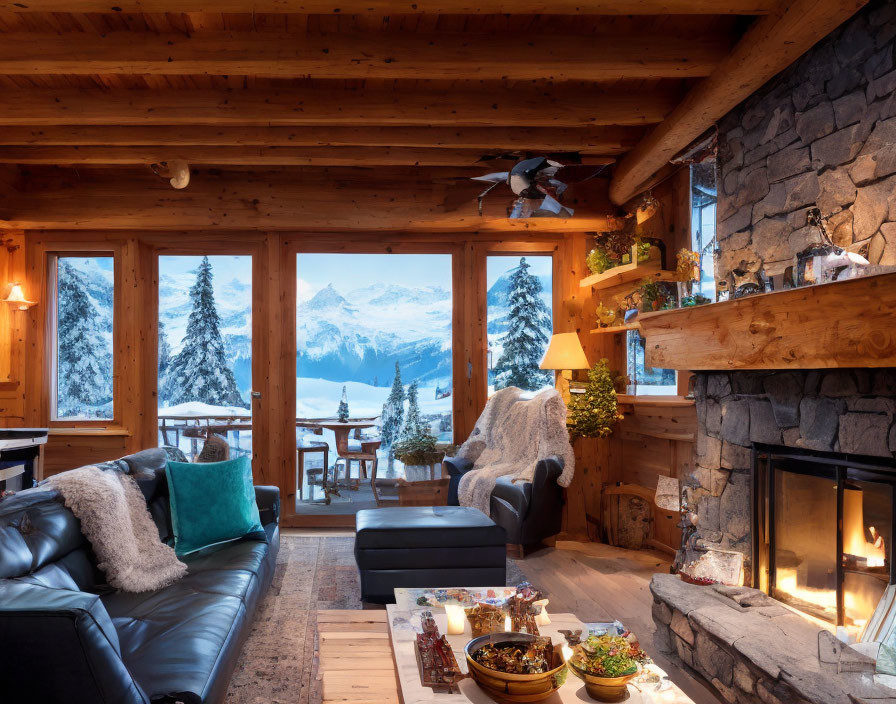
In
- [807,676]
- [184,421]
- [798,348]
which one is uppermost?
[798,348]

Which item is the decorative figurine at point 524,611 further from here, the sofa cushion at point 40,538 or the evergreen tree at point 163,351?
the evergreen tree at point 163,351

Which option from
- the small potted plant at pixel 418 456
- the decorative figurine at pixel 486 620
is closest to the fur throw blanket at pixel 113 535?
the decorative figurine at pixel 486 620

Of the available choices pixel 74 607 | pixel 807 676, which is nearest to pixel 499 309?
pixel 807 676

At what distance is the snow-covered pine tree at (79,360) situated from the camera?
5.71 m

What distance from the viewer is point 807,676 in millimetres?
2213

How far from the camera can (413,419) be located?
5.94m

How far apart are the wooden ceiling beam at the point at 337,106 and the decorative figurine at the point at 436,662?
287 centimetres

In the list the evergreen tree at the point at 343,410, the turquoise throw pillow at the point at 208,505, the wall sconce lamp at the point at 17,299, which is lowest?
the turquoise throw pillow at the point at 208,505

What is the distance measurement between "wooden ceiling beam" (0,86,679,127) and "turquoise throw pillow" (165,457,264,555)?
200 centimetres

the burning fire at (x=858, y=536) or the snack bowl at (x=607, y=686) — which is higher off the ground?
the burning fire at (x=858, y=536)

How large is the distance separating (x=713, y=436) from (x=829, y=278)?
1227 mm

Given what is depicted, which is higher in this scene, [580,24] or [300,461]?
[580,24]

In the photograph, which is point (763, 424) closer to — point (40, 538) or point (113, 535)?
point (113, 535)

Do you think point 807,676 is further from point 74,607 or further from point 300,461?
point 300,461
